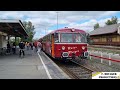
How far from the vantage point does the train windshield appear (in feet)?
59.8

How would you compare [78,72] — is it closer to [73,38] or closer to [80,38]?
[73,38]

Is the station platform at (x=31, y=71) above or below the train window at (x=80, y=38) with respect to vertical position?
below

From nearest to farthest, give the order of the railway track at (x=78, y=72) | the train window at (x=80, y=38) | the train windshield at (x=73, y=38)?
the railway track at (x=78, y=72) → the train windshield at (x=73, y=38) → the train window at (x=80, y=38)

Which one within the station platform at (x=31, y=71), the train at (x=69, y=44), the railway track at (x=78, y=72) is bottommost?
the railway track at (x=78, y=72)

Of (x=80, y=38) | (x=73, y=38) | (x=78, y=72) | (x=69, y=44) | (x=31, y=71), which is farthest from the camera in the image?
(x=80, y=38)

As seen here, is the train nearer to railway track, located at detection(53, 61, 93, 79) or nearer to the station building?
railway track, located at detection(53, 61, 93, 79)

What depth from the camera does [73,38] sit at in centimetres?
1841

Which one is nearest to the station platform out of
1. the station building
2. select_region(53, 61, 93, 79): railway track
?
select_region(53, 61, 93, 79): railway track

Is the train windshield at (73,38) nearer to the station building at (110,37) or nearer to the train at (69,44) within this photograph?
the train at (69,44)

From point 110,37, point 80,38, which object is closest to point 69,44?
point 80,38

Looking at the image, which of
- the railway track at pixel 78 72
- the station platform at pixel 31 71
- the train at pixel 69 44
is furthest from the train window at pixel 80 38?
the station platform at pixel 31 71

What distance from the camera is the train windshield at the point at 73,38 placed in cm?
1823
